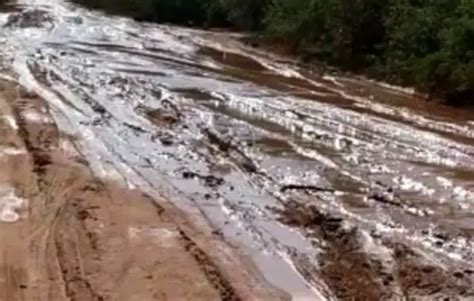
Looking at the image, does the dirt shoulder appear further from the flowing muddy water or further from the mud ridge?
the flowing muddy water

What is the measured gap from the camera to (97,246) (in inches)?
313

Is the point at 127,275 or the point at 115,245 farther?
the point at 115,245

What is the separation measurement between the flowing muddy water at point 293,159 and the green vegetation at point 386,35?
57cm

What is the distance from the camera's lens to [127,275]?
7238 mm

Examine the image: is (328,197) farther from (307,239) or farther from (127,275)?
(127,275)

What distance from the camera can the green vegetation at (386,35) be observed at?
54.7 feet

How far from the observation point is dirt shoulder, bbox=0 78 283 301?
273 inches

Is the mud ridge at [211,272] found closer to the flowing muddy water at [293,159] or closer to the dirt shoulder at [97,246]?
the dirt shoulder at [97,246]

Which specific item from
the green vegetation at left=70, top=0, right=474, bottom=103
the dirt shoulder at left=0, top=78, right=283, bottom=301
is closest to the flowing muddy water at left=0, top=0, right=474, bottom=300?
the dirt shoulder at left=0, top=78, right=283, bottom=301

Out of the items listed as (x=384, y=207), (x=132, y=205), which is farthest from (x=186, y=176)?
(x=384, y=207)

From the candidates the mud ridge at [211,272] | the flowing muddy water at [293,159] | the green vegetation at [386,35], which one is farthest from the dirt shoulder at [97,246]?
the green vegetation at [386,35]

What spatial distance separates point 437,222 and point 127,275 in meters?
3.21

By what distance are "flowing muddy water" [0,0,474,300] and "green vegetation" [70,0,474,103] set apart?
57 cm

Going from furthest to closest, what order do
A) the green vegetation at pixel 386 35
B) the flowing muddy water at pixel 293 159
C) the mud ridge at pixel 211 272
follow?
1. the green vegetation at pixel 386 35
2. the flowing muddy water at pixel 293 159
3. the mud ridge at pixel 211 272
